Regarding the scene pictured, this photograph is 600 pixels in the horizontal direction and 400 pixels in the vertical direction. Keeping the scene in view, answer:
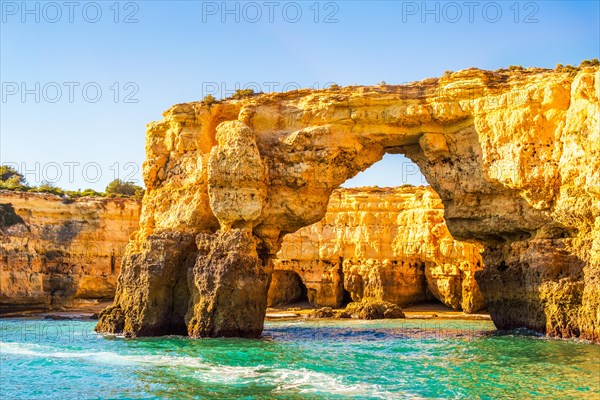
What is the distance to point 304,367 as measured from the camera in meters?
17.8

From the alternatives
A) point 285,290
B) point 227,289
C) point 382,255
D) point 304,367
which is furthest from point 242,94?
point 285,290

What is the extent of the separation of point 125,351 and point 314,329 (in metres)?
11.3

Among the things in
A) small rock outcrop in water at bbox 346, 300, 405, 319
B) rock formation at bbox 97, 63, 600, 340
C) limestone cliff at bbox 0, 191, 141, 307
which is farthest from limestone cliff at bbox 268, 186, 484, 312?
rock formation at bbox 97, 63, 600, 340

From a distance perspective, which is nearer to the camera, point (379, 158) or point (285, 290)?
point (379, 158)

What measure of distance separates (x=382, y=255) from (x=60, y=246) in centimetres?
2115

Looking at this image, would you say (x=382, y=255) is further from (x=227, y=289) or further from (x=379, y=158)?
(x=227, y=289)

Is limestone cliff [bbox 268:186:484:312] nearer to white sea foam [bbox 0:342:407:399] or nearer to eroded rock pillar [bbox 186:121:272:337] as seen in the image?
eroded rock pillar [bbox 186:121:272:337]

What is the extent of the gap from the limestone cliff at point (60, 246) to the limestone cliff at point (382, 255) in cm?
1170

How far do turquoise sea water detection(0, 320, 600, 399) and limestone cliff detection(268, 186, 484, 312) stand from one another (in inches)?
593

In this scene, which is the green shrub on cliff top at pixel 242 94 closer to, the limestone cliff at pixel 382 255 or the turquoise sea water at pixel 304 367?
the turquoise sea water at pixel 304 367

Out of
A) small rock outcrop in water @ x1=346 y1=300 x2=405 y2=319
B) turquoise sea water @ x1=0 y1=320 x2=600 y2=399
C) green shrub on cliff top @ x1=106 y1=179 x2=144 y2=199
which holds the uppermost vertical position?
green shrub on cliff top @ x1=106 y1=179 x2=144 y2=199

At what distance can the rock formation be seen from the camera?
22.9 m

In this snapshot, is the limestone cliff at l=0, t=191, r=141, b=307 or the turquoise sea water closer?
the turquoise sea water

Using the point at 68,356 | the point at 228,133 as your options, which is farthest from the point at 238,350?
the point at 228,133
